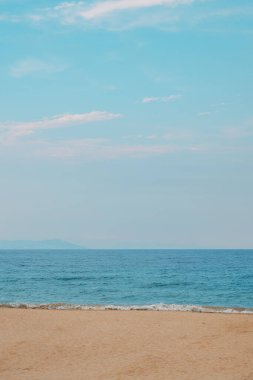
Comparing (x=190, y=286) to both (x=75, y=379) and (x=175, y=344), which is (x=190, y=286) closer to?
(x=175, y=344)

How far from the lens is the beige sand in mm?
12680

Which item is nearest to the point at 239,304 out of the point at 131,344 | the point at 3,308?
the point at 3,308

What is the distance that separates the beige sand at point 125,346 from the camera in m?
12.7

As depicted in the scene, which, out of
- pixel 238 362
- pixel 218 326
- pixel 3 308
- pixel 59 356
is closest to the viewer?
pixel 238 362

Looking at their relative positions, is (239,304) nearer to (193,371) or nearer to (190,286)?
(190,286)

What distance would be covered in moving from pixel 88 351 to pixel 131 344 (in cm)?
162

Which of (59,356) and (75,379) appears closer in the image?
(75,379)

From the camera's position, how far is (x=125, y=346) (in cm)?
1566

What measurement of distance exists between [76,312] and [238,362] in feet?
36.3

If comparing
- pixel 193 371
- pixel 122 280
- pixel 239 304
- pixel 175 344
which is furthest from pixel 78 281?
pixel 193 371

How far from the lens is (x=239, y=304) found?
32000 millimetres

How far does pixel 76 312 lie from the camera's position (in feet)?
75.6

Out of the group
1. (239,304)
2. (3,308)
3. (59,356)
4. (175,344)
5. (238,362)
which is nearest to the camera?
(238,362)

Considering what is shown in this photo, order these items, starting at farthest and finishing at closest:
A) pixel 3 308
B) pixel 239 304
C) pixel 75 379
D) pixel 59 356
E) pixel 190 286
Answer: pixel 190 286 → pixel 239 304 → pixel 3 308 → pixel 59 356 → pixel 75 379
